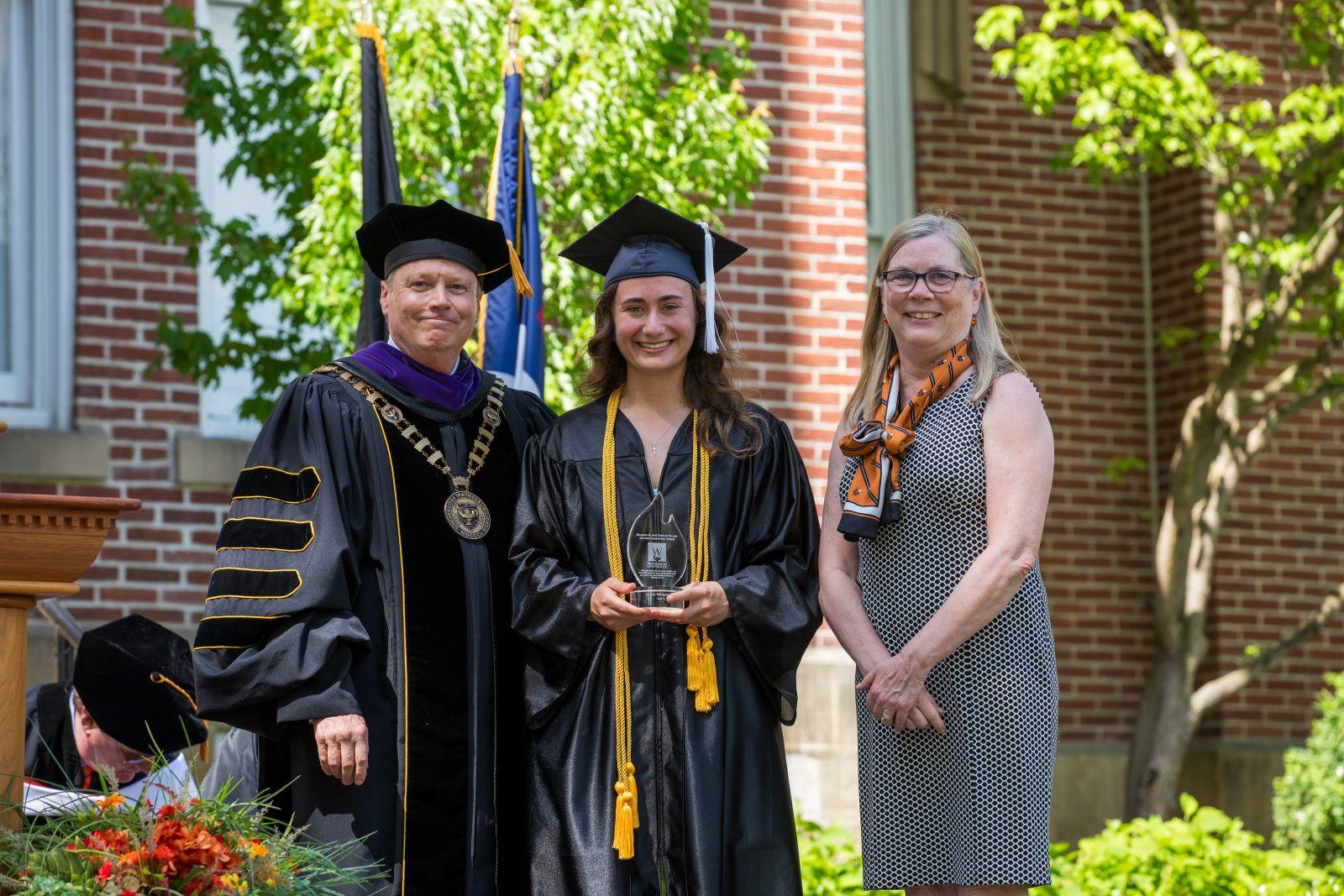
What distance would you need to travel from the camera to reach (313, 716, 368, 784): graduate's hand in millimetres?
4117

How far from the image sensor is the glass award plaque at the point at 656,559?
13.7 feet

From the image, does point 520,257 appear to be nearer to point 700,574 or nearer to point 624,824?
point 700,574

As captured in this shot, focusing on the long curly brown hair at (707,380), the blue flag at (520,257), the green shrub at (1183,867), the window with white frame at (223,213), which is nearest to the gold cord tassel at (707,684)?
the long curly brown hair at (707,380)

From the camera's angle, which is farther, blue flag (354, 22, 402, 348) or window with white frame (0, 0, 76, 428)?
window with white frame (0, 0, 76, 428)

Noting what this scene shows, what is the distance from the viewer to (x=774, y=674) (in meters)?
4.35

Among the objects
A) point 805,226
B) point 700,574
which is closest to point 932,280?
point 700,574

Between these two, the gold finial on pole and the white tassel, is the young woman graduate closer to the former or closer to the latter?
the white tassel

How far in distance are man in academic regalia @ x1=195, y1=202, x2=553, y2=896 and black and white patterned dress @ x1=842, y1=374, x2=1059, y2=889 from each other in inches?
35.5

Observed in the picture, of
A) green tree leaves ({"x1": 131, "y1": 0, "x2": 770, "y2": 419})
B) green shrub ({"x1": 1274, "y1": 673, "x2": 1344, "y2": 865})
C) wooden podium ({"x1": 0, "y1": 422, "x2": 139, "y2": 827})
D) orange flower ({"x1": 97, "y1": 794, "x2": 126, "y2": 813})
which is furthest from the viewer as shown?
green shrub ({"x1": 1274, "y1": 673, "x2": 1344, "y2": 865})

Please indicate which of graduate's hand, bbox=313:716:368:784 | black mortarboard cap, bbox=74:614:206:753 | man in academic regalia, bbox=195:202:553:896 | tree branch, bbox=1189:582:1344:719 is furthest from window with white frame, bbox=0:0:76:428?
tree branch, bbox=1189:582:1344:719

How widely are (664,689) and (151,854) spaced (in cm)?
132

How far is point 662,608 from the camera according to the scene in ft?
13.7

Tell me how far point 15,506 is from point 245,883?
0.91 m

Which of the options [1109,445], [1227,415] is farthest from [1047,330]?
[1227,415]
